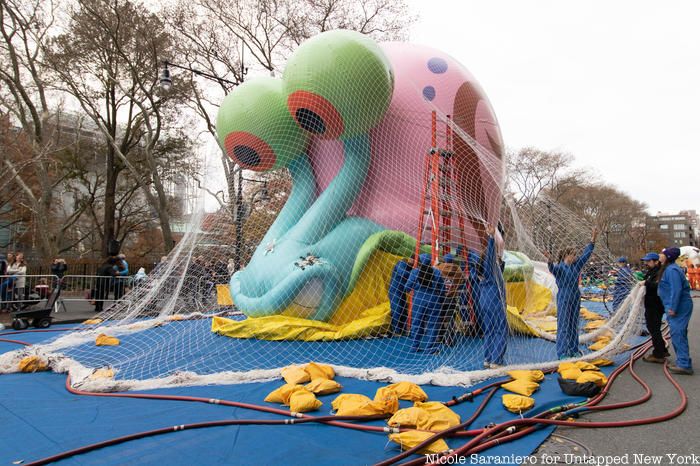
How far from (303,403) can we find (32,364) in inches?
148

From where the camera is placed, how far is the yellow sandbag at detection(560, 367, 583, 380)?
4.59 meters

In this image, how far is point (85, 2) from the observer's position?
16.6m

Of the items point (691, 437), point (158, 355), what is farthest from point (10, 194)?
point (691, 437)

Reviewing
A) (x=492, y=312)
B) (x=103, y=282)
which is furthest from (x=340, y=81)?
(x=103, y=282)

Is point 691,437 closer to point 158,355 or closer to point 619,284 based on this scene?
point 619,284

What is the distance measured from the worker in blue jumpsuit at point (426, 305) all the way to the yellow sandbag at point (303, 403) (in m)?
2.49

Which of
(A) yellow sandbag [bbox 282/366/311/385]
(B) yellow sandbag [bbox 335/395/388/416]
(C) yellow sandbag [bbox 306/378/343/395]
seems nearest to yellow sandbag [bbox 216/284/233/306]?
(A) yellow sandbag [bbox 282/366/311/385]

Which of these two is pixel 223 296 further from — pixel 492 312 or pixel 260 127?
pixel 492 312

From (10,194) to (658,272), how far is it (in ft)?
87.1

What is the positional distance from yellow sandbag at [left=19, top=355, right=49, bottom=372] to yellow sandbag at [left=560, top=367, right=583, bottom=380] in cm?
599

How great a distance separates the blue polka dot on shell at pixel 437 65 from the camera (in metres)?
8.39

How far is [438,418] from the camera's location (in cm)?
338

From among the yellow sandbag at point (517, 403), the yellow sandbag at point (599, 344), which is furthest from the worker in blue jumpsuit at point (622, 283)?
the yellow sandbag at point (517, 403)

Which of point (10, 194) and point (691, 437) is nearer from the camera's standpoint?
point (691, 437)
